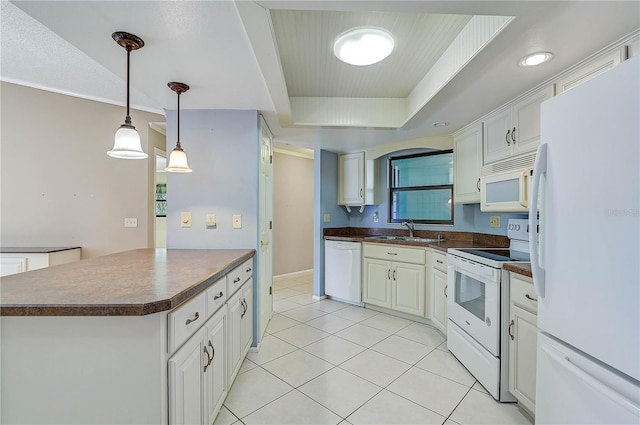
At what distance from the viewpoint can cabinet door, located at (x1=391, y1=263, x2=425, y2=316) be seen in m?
3.09

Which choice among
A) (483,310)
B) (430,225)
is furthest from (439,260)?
(430,225)


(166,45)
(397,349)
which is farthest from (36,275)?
(397,349)

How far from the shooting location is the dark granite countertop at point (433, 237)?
2.84 meters

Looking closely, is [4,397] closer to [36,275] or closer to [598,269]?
[36,275]

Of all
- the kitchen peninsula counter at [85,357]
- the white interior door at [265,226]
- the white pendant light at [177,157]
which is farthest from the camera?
the white interior door at [265,226]

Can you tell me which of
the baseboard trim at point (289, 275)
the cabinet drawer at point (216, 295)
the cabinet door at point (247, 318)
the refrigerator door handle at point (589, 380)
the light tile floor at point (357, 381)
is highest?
the cabinet drawer at point (216, 295)

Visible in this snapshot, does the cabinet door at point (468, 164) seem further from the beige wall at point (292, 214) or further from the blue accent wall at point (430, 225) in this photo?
the beige wall at point (292, 214)

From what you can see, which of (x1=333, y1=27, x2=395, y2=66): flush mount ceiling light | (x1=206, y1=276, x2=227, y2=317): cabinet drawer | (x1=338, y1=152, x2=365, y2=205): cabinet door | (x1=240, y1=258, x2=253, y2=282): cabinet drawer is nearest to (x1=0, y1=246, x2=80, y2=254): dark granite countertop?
(x1=240, y1=258, x2=253, y2=282): cabinet drawer

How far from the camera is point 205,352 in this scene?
1.42 metres

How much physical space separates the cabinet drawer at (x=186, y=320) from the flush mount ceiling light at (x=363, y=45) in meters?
1.64

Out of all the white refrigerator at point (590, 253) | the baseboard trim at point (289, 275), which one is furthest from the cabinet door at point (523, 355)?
the baseboard trim at point (289, 275)

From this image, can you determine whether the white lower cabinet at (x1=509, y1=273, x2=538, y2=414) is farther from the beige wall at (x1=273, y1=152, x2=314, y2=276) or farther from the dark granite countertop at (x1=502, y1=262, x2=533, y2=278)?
the beige wall at (x1=273, y1=152, x2=314, y2=276)

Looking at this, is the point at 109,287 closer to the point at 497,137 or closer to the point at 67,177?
the point at 497,137

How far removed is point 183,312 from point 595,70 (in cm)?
244
